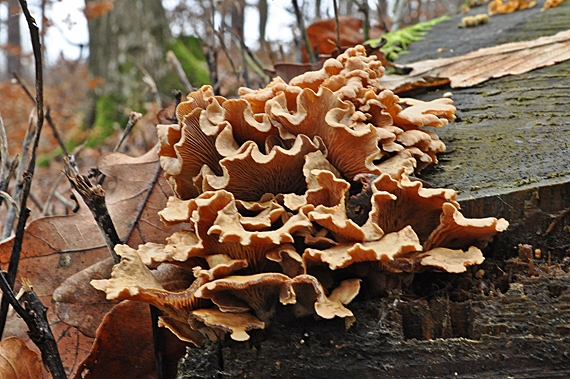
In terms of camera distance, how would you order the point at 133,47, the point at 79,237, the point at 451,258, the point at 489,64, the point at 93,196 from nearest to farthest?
the point at 451,258 < the point at 93,196 < the point at 79,237 < the point at 489,64 < the point at 133,47

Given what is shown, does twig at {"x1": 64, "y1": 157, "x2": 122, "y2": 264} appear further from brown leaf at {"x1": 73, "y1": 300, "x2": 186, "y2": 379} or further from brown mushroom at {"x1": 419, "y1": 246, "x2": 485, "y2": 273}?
brown mushroom at {"x1": 419, "y1": 246, "x2": 485, "y2": 273}

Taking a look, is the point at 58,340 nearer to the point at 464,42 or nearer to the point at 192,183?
the point at 192,183

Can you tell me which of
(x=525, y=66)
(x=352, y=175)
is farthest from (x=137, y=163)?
(x=525, y=66)

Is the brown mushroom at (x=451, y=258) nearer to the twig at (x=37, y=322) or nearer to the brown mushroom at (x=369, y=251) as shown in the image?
the brown mushroom at (x=369, y=251)

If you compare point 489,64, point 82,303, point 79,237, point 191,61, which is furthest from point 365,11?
point 191,61

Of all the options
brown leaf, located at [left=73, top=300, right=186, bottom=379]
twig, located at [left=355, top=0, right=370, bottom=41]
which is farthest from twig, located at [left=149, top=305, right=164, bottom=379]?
twig, located at [left=355, top=0, right=370, bottom=41]

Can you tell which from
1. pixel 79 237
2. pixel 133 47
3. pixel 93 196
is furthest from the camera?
pixel 133 47

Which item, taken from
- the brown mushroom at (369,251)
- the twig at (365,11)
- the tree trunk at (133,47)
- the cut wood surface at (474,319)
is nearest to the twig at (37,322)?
the cut wood surface at (474,319)

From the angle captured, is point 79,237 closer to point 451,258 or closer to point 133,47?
point 451,258
